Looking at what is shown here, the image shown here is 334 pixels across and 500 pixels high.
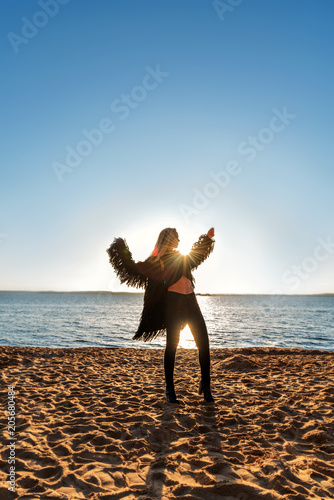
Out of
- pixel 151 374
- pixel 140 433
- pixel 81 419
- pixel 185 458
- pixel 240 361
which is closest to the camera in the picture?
pixel 185 458

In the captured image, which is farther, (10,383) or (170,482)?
(10,383)

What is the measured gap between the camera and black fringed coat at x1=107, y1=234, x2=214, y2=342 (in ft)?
15.1

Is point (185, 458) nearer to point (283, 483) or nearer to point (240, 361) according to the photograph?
point (283, 483)

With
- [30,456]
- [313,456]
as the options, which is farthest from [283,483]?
[30,456]

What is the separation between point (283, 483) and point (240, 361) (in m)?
5.54

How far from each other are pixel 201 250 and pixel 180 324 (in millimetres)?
1210

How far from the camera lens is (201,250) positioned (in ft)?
16.3

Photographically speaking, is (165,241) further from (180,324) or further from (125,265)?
(180,324)

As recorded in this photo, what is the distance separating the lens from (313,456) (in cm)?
304

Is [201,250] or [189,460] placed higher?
[201,250]

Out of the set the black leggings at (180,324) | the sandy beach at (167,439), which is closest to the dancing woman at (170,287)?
the black leggings at (180,324)

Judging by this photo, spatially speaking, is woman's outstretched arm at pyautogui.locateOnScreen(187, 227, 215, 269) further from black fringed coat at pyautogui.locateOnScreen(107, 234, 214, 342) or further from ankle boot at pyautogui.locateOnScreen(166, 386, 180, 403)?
ankle boot at pyautogui.locateOnScreen(166, 386, 180, 403)

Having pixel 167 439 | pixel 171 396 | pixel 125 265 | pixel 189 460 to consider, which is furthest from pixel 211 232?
pixel 189 460

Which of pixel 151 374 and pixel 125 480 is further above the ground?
pixel 125 480
